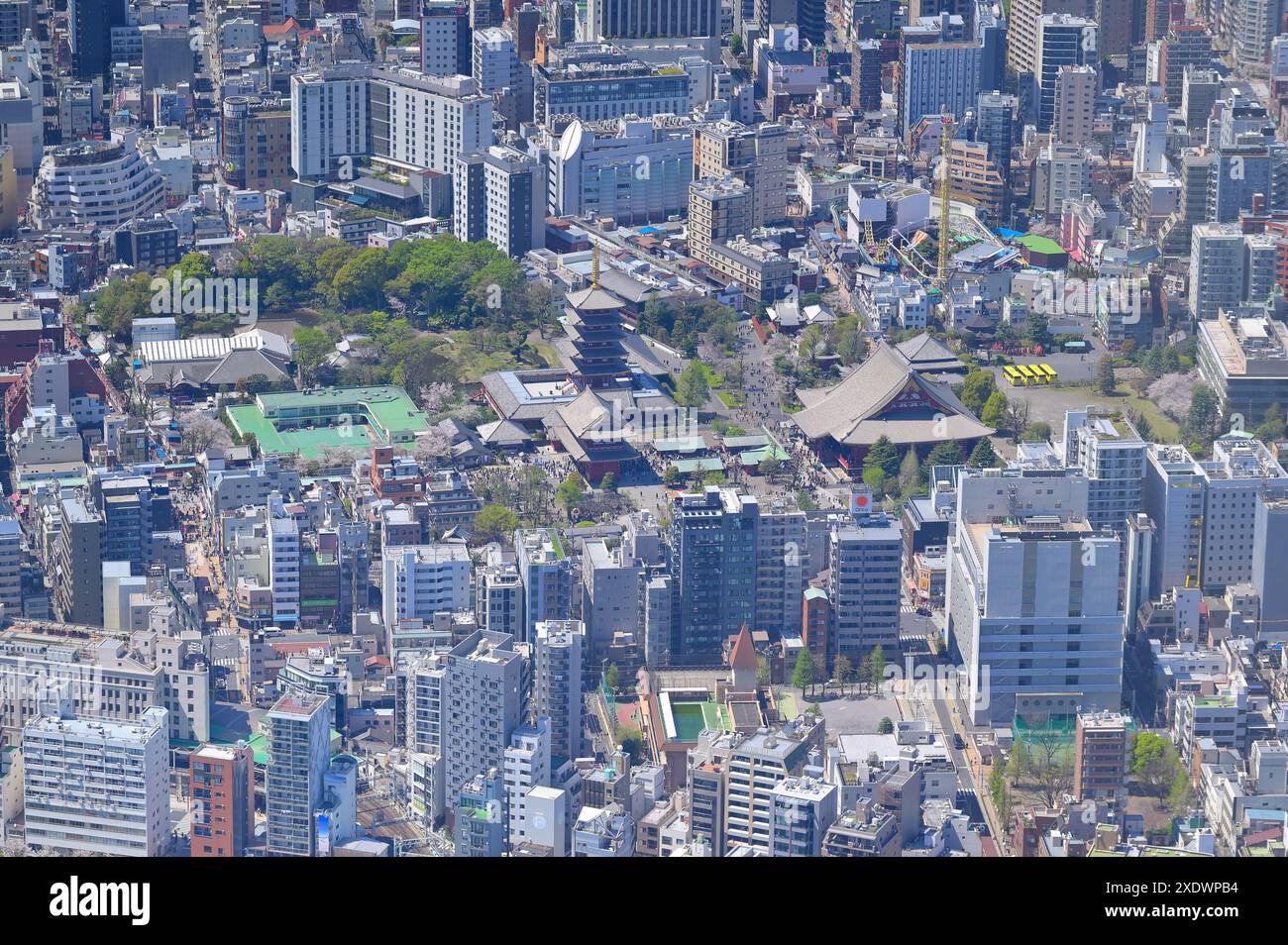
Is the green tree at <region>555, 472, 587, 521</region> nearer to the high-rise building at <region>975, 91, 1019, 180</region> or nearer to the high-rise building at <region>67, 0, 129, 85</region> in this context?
the high-rise building at <region>975, 91, 1019, 180</region>

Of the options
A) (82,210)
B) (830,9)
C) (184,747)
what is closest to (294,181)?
(82,210)

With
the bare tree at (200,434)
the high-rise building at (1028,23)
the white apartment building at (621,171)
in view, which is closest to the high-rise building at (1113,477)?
the bare tree at (200,434)

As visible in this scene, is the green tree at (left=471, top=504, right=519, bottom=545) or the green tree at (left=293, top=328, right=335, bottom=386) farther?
the green tree at (left=293, top=328, right=335, bottom=386)

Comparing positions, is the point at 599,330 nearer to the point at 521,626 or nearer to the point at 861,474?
the point at 861,474

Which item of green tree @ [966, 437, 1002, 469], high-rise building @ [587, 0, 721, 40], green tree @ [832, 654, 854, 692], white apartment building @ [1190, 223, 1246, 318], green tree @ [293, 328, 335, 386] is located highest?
high-rise building @ [587, 0, 721, 40]

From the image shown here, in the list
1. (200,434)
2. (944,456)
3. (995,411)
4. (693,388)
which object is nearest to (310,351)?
(200,434)

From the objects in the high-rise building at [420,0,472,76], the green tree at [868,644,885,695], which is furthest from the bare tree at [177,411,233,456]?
the high-rise building at [420,0,472,76]
